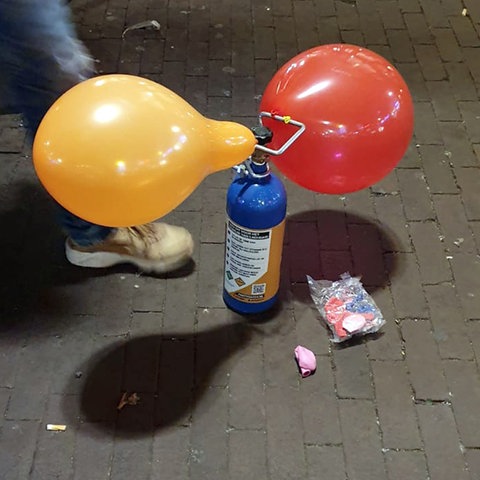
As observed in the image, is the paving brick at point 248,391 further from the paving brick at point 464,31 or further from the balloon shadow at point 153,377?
the paving brick at point 464,31

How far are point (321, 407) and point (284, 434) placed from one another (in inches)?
4.2

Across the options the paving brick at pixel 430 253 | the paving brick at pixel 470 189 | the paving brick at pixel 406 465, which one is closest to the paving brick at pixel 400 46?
the paving brick at pixel 470 189

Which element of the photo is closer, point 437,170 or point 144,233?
point 144,233

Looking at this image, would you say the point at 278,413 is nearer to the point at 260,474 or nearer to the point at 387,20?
the point at 260,474

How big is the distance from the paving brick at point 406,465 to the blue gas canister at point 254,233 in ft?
1.51

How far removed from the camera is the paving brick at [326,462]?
1426 millimetres

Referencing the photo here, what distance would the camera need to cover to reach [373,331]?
167 centimetres

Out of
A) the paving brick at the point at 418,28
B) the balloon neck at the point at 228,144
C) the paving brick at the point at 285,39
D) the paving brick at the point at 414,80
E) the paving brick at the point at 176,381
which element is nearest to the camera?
the balloon neck at the point at 228,144

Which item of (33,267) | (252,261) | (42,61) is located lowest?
(33,267)

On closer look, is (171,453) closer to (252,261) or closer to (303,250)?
(252,261)

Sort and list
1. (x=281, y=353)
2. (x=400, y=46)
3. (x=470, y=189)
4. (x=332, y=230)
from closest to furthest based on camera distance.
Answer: (x=281, y=353) → (x=332, y=230) → (x=470, y=189) → (x=400, y=46)

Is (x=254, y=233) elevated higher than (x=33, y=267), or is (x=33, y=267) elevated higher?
(x=254, y=233)

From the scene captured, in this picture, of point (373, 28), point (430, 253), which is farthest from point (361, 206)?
point (373, 28)

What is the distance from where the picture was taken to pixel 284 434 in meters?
1.49
